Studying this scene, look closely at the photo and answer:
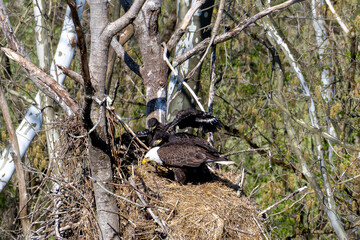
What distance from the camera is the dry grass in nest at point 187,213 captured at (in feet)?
15.9


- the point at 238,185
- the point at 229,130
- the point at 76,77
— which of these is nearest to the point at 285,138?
the point at 229,130

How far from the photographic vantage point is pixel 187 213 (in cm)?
496

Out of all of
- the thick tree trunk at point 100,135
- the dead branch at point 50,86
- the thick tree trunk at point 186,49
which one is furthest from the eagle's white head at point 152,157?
the thick tree trunk at point 186,49

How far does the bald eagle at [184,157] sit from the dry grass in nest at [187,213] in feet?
0.72

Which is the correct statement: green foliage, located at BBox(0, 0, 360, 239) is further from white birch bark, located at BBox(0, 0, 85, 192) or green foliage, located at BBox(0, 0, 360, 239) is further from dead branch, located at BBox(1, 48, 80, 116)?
dead branch, located at BBox(1, 48, 80, 116)

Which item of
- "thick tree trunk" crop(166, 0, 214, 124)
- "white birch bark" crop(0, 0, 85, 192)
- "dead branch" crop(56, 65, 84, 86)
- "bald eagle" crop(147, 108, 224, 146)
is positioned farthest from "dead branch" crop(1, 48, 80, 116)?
"thick tree trunk" crop(166, 0, 214, 124)

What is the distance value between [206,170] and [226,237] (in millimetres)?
1244

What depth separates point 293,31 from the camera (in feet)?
39.2

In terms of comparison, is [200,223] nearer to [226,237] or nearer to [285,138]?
[226,237]

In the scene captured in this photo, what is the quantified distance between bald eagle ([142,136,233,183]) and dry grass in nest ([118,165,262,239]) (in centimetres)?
22

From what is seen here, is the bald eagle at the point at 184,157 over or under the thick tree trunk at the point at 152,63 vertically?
under

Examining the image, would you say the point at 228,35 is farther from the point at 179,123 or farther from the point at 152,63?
the point at 179,123

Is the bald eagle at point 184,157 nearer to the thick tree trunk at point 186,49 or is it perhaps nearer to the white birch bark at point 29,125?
the thick tree trunk at point 186,49

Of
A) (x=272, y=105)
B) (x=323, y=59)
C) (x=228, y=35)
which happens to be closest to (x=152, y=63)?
(x=228, y=35)
